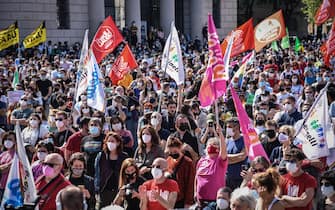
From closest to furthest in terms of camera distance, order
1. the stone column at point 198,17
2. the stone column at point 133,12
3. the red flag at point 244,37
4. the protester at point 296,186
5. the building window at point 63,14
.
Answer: the protester at point 296,186, the red flag at point 244,37, the building window at point 63,14, the stone column at point 133,12, the stone column at point 198,17

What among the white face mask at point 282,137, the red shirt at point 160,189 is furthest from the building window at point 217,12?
the red shirt at point 160,189

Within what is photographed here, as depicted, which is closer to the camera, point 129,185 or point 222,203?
point 222,203

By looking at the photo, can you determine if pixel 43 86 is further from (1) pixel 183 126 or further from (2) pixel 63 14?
(2) pixel 63 14

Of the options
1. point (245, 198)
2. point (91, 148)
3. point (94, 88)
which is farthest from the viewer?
point (94, 88)

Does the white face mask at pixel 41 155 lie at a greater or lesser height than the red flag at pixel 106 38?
lesser

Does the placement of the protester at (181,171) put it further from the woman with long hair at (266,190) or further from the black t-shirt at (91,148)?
the woman with long hair at (266,190)

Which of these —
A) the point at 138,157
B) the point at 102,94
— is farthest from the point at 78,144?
the point at 102,94

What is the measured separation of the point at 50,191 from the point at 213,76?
11.3 ft

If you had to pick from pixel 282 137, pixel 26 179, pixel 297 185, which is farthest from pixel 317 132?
pixel 26 179

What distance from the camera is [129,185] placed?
7.32 m

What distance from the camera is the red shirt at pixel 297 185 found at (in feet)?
22.7

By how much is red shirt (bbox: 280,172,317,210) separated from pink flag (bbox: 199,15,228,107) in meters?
2.69

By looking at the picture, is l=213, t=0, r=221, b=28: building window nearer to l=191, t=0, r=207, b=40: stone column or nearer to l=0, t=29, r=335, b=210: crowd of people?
l=191, t=0, r=207, b=40: stone column

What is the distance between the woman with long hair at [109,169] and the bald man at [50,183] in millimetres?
1409
